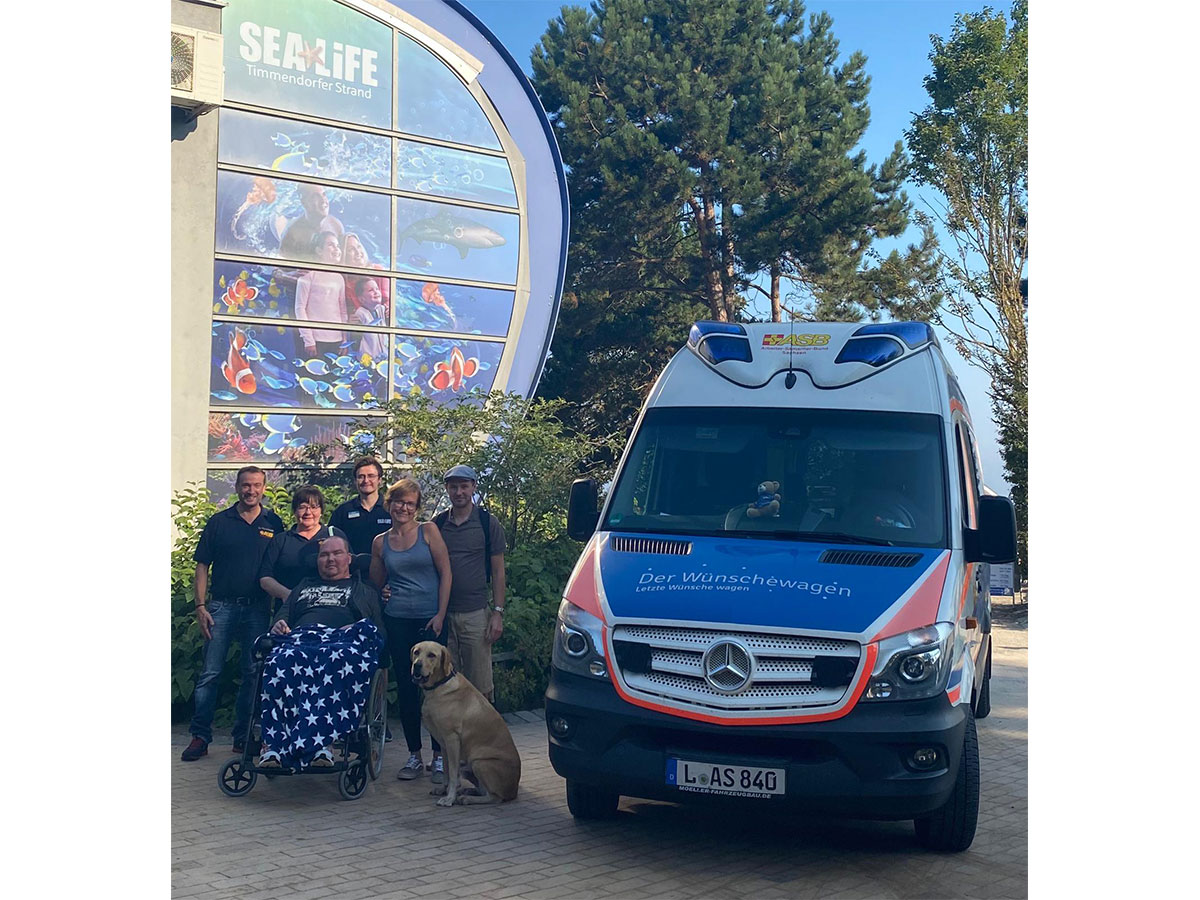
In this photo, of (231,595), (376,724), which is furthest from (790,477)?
(231,595)

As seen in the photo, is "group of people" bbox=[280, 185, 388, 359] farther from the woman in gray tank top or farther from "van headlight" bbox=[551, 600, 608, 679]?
"van headlight" bbox=[551, 600, 608, 679]

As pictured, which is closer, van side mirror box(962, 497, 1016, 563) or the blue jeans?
van side mirror box(962, 497, 1016, 563)

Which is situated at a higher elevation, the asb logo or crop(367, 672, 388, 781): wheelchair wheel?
the asb logo

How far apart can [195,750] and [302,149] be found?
10528 mm

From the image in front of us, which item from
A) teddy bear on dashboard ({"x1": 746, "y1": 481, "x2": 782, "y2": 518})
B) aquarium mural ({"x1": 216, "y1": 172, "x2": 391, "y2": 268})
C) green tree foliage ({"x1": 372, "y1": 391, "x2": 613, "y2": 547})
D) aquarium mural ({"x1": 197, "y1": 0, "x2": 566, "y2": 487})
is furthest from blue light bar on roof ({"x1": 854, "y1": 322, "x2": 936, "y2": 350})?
aquarium mural ({"x1": 216, "y1": 172, "x2": 391, "y2": 268})

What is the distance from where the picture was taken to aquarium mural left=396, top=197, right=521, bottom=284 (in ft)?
58.1

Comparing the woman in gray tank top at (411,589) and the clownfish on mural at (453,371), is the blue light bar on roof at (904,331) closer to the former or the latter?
the woman in gray tank top at (411,589)

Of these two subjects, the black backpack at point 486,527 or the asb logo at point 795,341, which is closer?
the asb logo at point 795,341

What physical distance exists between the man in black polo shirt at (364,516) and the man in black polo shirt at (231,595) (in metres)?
0.83

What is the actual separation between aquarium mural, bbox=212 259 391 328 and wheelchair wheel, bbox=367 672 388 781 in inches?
381

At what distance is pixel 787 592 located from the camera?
584 centimetres

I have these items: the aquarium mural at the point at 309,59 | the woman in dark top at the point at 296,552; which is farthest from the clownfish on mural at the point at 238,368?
the woman in dark top at the point at 296,552

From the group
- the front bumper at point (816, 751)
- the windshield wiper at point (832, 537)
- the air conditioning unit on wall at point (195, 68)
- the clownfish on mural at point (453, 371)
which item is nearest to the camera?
the front bumper at point (816, 751)

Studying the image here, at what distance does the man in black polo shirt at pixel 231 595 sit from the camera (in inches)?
317
